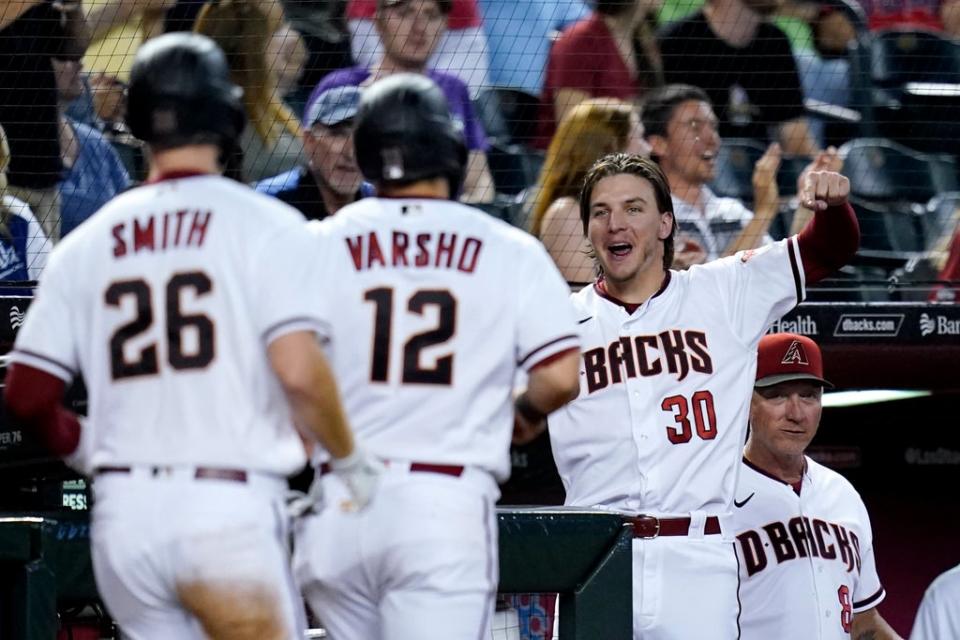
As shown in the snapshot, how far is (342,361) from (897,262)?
4.07 metres

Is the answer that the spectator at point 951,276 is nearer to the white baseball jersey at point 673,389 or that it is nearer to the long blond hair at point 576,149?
the long blond hair at point 576,149

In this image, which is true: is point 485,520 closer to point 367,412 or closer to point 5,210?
point 367,412

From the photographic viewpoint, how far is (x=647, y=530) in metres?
3.46

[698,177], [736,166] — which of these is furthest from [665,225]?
[736,166]

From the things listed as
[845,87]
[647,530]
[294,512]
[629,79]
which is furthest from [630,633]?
[845,87]

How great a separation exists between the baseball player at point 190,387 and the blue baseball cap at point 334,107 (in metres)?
2.40

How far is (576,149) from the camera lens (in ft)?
17.0

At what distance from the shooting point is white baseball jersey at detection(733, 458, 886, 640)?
416cm

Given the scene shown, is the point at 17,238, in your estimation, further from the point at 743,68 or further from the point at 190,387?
the point at 743,68

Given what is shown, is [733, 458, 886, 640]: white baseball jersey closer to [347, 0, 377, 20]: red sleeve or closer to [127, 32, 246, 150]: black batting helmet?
[127, 32, 246, 150]: black batting helmet

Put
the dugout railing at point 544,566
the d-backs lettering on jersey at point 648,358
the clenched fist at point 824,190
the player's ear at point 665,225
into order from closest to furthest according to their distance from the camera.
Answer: the dugout railing at point 544,566 → the clenched fist at point 824,190 → the d-backs lettering on jersey at point 648,358 → the player's ear at point 665,225

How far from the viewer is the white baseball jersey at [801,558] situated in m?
4.16

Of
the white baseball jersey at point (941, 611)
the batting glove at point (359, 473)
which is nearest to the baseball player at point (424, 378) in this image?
the batting glove at point (359, 473)

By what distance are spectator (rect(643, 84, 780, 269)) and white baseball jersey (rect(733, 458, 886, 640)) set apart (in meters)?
1.16
